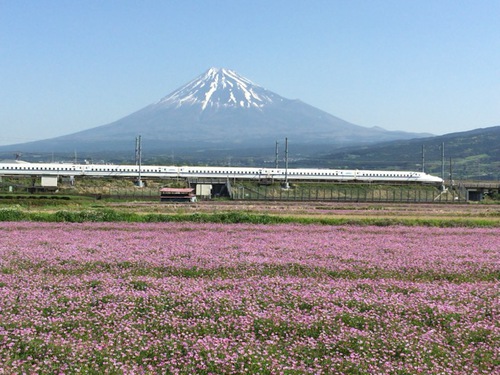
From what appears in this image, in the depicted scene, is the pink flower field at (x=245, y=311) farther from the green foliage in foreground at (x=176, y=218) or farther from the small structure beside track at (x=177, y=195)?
the small structure beside track at (x=177, y=195)

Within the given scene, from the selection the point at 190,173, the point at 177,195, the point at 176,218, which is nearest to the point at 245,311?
the point at 176,218

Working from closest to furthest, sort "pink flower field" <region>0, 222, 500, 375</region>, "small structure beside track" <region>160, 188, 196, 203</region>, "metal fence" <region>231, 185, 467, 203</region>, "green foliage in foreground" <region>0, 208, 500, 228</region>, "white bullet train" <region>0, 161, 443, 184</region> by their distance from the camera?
1. "pink flower field" <region>0, 222, 500, 375</region>
2. "green foliage in foreground" <region>0, 208, 500, 228</region>
3. "small structure beside track" <region>160, 188, 196, 203</region>
4. "metal fence" <region>231, 185, 467, 203</region>
5. "white bullet train" <region>0, 161, 443, 184</region>

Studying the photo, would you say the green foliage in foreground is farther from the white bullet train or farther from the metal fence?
the white bullet train

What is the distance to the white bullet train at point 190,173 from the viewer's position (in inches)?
3693

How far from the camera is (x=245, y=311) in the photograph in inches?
411

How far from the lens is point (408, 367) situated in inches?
316

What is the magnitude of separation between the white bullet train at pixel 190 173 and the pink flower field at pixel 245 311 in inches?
2917

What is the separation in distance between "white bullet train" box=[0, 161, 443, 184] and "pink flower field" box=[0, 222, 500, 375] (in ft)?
243

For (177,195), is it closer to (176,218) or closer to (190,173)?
(176,218)

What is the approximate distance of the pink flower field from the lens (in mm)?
8211

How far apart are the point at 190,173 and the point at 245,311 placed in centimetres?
9000

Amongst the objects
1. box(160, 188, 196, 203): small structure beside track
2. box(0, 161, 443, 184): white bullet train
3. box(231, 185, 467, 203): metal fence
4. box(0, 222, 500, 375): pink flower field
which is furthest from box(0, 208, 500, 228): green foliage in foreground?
box(0, 161, 443, 184): white bullet train

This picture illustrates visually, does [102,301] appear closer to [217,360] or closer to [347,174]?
[217,360]

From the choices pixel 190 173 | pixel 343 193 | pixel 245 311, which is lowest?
pixel 245 311
